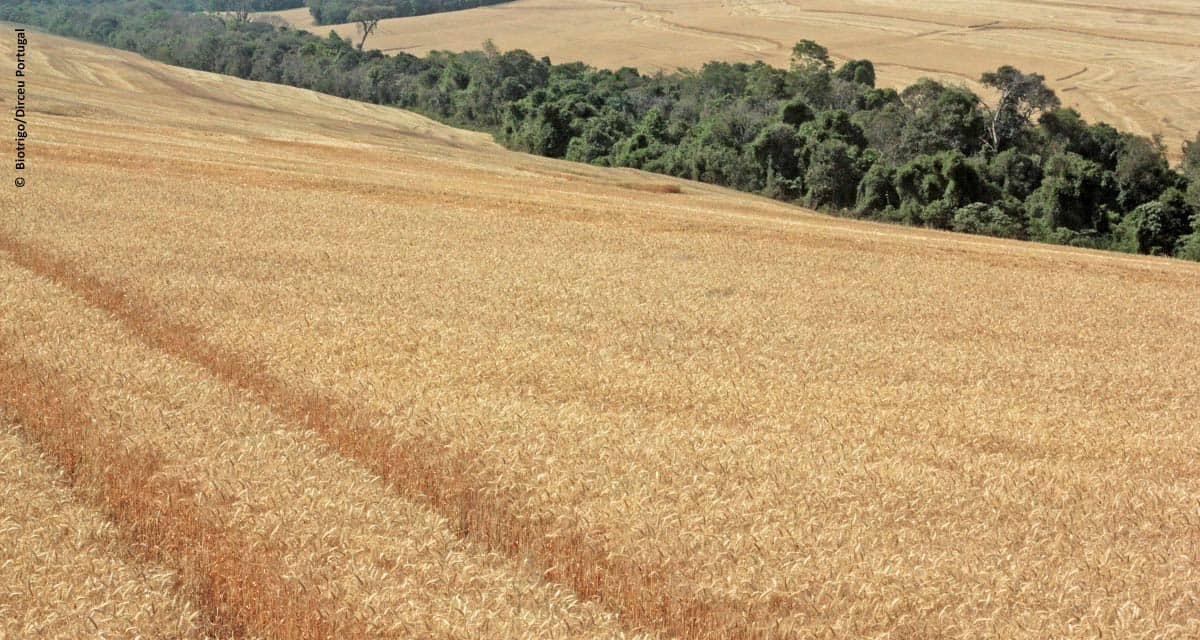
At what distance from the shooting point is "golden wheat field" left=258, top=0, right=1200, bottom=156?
72.2m

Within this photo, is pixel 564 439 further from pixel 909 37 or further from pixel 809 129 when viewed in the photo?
pixel 909 37

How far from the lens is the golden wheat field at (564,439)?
586 cm

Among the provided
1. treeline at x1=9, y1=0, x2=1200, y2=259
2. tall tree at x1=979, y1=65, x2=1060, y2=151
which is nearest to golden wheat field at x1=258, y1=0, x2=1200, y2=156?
tall tree at x1=979, y1=65, x2=1060, y2=151

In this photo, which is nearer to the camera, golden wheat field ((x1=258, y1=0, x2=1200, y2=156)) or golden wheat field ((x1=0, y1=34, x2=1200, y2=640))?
golden wheat field ((x1=0, y1=34, x2=1200, y2=640))

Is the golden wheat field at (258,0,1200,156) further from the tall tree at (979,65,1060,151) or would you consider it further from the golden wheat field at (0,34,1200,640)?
the golden wheat field at (0,34,1200,640)

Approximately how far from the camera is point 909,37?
307ft

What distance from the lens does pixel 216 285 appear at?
43.8ft

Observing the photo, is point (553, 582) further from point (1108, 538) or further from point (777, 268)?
point (777, 268)

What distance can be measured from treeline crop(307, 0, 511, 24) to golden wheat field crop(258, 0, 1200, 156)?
81.4 inches

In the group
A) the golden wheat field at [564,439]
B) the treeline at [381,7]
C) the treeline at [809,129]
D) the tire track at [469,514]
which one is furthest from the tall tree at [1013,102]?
the treeline at [381,7]

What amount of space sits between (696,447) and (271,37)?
86027 millimetres

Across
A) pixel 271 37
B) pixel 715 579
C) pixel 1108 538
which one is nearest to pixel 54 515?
pixel 715 579

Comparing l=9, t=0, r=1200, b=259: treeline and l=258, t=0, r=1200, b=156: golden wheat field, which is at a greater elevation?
l=258, t=0, r=1200, b=156: golden wheat field

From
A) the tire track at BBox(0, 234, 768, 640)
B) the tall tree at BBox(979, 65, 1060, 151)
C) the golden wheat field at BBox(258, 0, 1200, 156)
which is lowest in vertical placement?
the tire track at BBox(0, 234, 768, 640)
